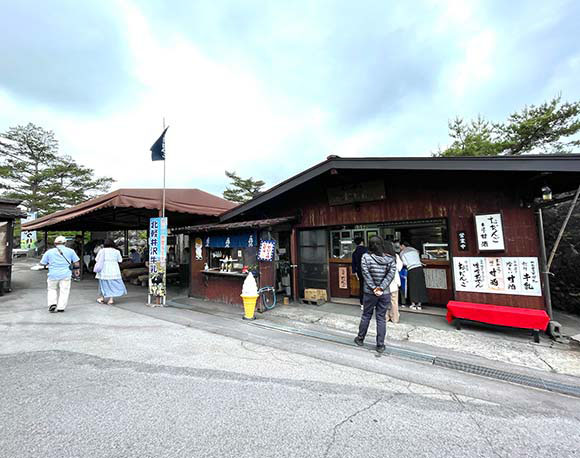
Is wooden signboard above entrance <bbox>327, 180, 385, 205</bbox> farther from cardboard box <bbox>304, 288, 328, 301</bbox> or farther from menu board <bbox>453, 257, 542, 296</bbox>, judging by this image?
cardboard box <bbox>304, 288, 328, 301</bbox>

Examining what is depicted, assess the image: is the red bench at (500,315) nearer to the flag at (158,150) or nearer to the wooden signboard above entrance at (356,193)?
the wooden signboard above entrance at (356,193)

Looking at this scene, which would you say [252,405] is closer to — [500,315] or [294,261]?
[500,315]

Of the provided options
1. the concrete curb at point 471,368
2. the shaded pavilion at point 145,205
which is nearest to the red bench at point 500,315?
the concrete curb at point 471,368

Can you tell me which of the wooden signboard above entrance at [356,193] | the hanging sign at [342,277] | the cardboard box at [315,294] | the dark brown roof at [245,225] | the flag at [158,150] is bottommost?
the cardboard box at [315,294]

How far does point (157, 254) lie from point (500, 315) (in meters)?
8.38

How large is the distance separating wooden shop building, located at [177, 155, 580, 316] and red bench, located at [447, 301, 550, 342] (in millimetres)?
511

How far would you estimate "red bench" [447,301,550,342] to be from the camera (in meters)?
4.66

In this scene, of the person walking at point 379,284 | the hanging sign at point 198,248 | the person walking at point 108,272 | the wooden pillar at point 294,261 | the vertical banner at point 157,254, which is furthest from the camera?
the hanging sign at point 198,248

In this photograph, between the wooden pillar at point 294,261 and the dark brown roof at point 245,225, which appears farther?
the wooden pillar at point 294,261

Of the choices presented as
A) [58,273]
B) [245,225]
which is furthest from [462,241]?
[58,273]

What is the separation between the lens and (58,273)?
664cm

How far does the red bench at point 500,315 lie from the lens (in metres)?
4.66

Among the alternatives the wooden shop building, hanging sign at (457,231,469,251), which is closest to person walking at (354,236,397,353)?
the wooden shop building

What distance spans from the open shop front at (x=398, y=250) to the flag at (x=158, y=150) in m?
5.72
